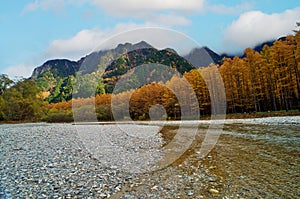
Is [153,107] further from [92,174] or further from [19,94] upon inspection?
[92,174]

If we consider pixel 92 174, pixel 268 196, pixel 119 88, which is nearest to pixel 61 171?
pixel 92 174

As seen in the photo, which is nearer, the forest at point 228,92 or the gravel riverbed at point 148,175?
the gravel riverbed at point 148,175

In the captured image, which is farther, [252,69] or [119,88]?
Result: [119,88]

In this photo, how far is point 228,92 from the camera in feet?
141

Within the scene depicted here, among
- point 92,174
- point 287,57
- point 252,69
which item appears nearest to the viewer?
point 92,174

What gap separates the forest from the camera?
34000 mm

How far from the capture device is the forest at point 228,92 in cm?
3400

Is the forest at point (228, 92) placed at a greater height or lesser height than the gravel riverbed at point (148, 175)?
greater

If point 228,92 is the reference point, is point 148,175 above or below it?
below

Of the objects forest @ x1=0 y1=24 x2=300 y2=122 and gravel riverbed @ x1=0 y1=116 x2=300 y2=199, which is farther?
forest @ x1=0 y1=24 x2=300 y2=122

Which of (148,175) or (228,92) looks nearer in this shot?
(148,175)

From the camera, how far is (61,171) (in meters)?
7.02

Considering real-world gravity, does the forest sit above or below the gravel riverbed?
above

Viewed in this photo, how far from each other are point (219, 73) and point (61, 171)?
41.4 meters
